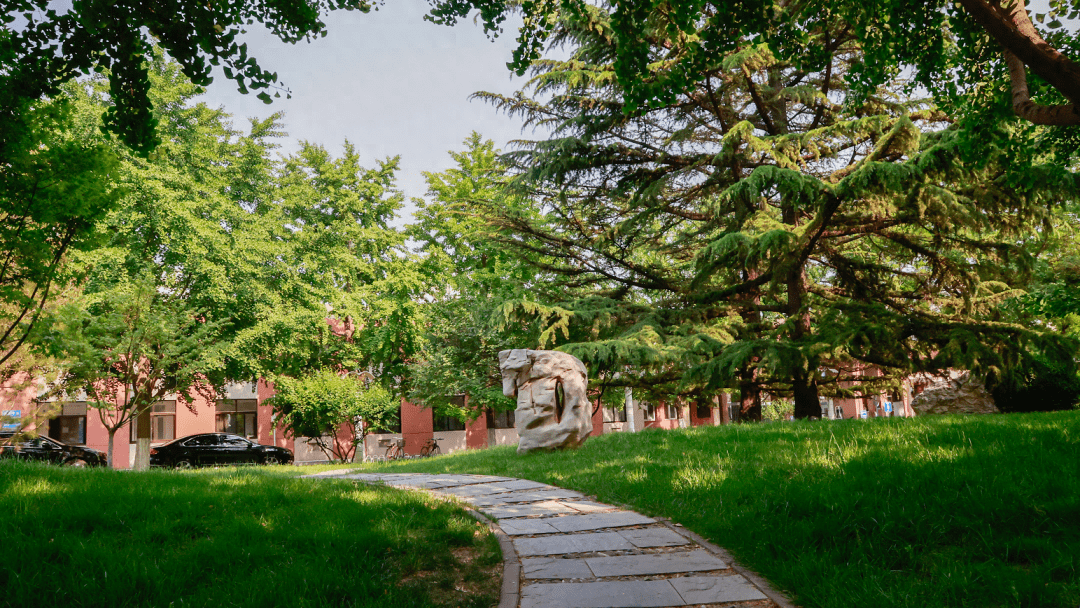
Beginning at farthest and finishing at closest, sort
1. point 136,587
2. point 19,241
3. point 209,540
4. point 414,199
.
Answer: point 414,199, point 19,241, point 209,540, point 136,587

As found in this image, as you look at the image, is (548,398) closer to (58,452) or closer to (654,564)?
(654,564)

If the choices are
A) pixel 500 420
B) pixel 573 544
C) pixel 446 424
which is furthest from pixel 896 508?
pixel 446 424

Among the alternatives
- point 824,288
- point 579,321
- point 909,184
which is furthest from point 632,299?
point 909,184

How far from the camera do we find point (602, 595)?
3869mm

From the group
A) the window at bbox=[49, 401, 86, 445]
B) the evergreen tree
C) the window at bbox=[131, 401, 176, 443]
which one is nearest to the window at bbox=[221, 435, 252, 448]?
the evergreen tree

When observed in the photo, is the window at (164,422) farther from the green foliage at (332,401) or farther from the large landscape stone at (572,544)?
the large landscape stone at (572,544)

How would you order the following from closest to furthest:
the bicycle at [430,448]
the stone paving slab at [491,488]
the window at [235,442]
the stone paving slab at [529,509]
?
the stone paving slab at [529,509] → the stone paving slab at [491,488] → the window at [235,442] → the bicycle at [430,448]

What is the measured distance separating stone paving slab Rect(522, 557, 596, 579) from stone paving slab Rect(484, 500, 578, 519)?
1569 mm

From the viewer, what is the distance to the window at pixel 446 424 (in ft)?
102

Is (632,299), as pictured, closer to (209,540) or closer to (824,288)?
(824,288)

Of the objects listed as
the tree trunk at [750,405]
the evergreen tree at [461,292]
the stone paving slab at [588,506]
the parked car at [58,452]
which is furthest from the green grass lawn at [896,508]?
the parked car at [58,452]

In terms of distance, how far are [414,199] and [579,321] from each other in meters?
14.1

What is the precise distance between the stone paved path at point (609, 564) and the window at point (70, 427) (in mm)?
31745

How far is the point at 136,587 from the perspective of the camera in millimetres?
3771
